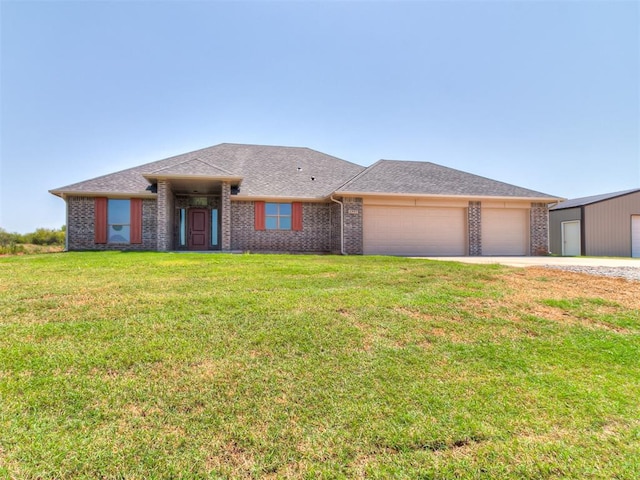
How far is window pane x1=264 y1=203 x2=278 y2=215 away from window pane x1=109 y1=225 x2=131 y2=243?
237 inches

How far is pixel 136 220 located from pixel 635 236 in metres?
25.9

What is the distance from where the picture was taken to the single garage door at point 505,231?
1456 cm

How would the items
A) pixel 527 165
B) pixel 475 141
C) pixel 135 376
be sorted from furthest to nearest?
pixel 527 165 → pixel 475 141 → pixel 135 376

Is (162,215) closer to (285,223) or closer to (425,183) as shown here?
(285,223)

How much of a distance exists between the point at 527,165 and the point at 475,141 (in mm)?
4532

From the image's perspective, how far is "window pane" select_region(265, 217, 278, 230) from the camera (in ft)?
46.5

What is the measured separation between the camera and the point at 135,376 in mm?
2781

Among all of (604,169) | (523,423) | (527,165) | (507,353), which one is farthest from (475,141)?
(523,423)

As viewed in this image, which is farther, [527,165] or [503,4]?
[527,165]

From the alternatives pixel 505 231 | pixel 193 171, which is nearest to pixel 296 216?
pixel 193 171

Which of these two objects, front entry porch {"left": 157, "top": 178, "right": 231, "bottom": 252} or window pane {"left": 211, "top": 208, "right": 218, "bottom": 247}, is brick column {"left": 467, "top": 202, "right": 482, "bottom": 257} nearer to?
front entry porch {"left": 157, "top": 178, "right": 231, "bottom": 252}

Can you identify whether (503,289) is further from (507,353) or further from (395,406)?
(395,406)

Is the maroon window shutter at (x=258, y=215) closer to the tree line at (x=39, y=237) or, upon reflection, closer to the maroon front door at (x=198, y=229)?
the maroon front door at (x=198, y=229)

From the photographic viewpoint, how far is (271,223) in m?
14.2
